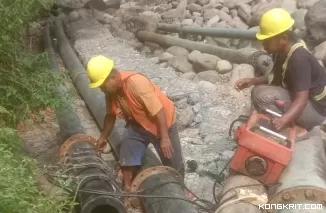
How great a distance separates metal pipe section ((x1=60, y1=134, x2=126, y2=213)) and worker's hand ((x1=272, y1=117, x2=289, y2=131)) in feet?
4.76

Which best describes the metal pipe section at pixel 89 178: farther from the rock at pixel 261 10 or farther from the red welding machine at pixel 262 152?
the rock at pixel 261 10

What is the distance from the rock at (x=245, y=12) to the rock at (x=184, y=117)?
12.8 ft

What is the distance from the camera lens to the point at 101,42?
30.0 ft

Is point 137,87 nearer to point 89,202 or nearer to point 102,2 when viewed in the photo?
point 89,202

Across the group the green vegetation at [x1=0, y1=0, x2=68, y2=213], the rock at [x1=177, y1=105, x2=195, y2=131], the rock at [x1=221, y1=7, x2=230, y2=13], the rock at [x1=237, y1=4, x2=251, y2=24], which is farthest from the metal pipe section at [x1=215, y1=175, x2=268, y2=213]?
the rock at [x1=221, y1=7, x2=230, y2=13]

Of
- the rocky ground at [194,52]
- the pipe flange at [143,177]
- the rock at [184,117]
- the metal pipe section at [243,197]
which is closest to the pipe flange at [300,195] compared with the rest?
the metal pipe section at [243,197]

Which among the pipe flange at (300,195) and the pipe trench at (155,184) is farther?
the pipe trench at (155,184)

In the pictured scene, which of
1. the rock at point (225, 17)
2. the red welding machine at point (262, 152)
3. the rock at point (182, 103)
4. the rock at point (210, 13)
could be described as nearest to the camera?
the red welding machine at point (262, 152)

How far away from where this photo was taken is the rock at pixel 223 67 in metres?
7.79

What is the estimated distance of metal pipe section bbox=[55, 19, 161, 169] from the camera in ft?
16.4

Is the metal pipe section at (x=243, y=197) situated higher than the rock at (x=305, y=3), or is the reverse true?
the metal pipe section at (x=243, y=197)

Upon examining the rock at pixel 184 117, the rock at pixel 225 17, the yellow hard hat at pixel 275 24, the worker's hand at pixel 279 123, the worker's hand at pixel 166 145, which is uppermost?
the yellow hard hat at pixel 275 24

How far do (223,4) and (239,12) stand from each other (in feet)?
2.53

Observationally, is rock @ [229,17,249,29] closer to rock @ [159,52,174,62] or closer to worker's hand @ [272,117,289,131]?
rock @ [159,52,174,62]
